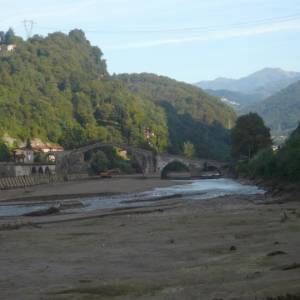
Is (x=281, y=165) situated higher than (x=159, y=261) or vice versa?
(x=281, y=165)

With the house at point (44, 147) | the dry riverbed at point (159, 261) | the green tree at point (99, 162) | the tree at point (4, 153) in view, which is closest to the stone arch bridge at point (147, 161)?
the green tree at point (99, 162)

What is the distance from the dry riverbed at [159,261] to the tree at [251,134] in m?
95.3

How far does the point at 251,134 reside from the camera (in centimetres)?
12550

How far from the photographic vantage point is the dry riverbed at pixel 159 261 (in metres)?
13.3

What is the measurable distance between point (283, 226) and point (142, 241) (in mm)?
4917

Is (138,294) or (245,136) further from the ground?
(245,136)

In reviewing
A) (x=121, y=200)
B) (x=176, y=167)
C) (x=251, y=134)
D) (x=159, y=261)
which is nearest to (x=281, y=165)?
(x=121, y=200)

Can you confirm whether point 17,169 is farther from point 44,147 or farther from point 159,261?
point 159,261

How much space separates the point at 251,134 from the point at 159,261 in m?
109

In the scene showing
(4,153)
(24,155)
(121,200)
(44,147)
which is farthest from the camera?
(44,147)

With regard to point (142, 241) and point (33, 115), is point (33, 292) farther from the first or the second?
point (33, 115)

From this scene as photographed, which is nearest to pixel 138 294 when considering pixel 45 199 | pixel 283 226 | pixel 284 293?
pixel 284 293

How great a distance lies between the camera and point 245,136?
125125mm

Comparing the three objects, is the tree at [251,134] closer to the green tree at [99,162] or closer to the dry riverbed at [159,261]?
the green tree at [99,162]
